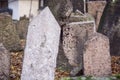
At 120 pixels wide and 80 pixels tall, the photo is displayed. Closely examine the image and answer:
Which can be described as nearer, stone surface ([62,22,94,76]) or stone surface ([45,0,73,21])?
stone surface ([62,22,94,76])

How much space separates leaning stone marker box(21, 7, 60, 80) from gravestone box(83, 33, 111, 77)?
185cm

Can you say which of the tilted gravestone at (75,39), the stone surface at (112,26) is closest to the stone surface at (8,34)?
the tilted gravestone at (75,39)

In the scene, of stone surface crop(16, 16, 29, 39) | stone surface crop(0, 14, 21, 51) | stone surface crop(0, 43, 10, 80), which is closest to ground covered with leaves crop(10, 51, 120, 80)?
stone surface crop(0, 14, 21, 51)

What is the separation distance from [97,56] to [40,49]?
7.13ft

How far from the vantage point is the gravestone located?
30.4 ft

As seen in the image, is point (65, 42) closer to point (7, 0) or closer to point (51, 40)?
point (51, 40)

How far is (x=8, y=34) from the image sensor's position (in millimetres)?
12359

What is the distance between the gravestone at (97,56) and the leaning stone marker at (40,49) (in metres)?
1.85

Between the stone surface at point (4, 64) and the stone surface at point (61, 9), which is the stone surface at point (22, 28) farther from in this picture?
the stone surface at point (4, 64)

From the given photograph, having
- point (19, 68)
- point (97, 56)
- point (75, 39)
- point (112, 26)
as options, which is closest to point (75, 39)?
point (75, 39)

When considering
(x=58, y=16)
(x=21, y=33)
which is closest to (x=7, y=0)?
(x=21, y=33)

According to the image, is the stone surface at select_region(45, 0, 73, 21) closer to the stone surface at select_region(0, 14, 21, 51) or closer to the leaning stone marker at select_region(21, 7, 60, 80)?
the stone surface at select_region(0, 14, 21, 51)

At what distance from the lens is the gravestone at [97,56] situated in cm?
926

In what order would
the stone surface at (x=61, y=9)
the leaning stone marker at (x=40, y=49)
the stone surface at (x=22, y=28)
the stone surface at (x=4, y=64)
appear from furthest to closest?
the stone surface at (x=22, y=28) < the stone surface at (x=61, y=9) < the stone surface at (x=4, y=64) < the leaning stone marker at (x=40, y=49)
